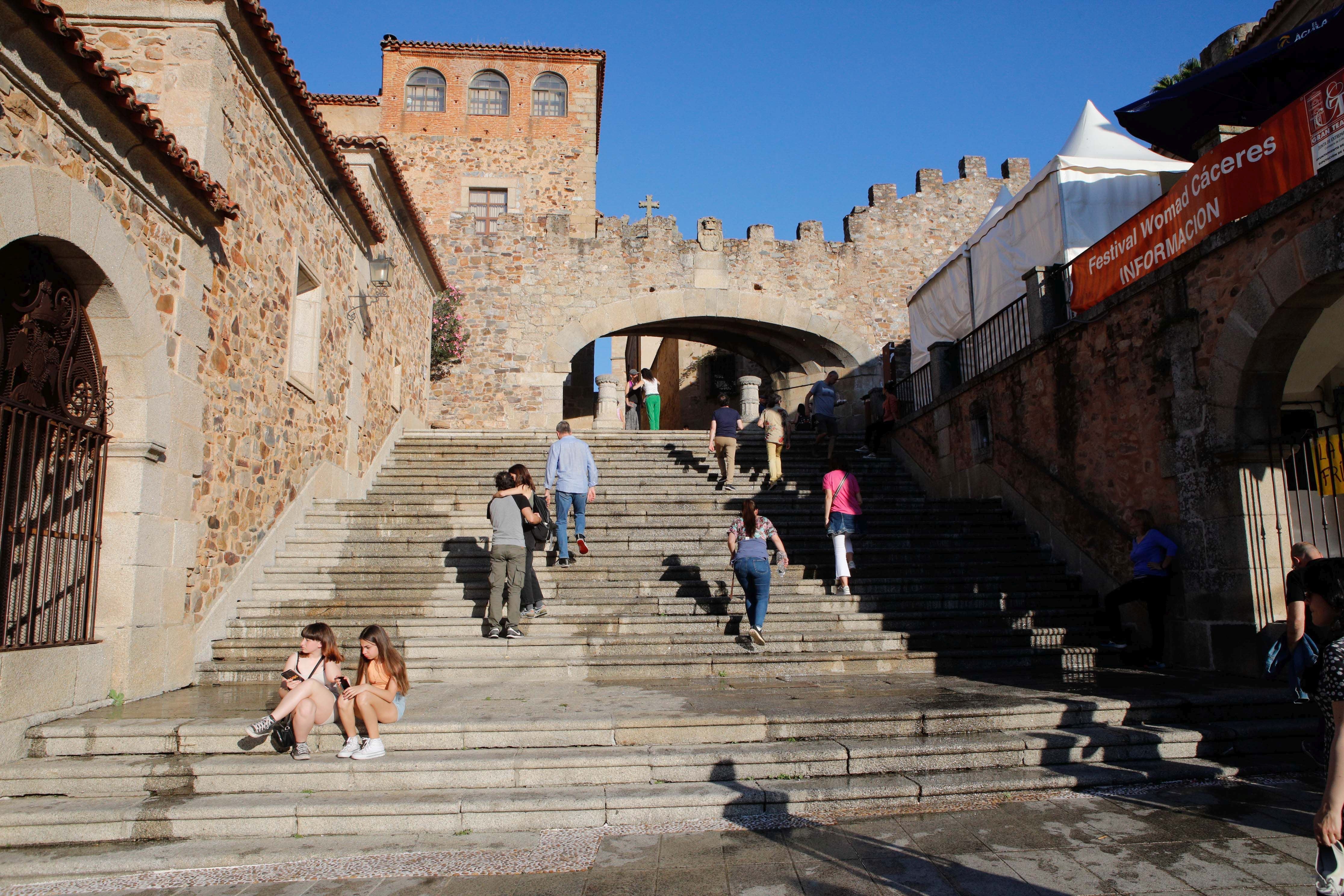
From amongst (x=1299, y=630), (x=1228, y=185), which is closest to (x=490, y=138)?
(x=1228, y=185)

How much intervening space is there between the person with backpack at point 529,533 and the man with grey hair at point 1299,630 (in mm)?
5358

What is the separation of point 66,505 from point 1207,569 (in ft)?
28.6

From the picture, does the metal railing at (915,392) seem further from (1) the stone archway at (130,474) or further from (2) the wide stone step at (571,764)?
(1) the stone archway at (130,474)

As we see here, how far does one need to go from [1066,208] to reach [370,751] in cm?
1105

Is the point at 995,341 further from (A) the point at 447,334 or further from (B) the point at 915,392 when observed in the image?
(A) the point at 447,334

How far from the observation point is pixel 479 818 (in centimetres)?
416

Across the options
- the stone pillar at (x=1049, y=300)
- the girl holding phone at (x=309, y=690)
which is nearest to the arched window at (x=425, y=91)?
the stone pillar at (x=1049, y=300)

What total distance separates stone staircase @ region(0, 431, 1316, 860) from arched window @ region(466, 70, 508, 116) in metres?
15.6

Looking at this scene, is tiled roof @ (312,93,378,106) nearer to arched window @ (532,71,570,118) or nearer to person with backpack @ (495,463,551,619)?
arched window @ (532,71,570,118)

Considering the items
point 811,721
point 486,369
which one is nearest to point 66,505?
Answer: point 811,721

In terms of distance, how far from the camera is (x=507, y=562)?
23.7 ft

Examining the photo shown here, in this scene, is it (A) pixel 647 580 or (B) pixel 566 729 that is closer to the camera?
(B) pixel 566 729

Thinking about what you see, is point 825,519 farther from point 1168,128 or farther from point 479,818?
point 1168,128

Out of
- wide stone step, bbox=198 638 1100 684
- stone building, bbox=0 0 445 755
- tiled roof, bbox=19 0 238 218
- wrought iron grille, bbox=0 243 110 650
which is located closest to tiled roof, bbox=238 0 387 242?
stone building, bbox=0 0 445 755
